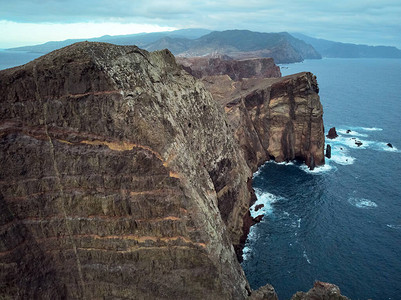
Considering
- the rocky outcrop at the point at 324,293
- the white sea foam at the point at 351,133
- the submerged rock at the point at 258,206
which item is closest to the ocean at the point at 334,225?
the submerged rock at the point at 258,206

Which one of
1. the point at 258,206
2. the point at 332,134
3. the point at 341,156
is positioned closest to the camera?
the point at 258,206

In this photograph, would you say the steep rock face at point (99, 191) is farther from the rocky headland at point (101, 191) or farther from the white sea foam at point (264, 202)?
the white sea foam at point (264, 202)

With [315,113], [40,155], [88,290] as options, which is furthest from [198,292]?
[315,113]

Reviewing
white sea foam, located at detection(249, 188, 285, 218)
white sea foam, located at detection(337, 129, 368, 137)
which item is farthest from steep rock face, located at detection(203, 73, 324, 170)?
white sea foam, located at detection(337, 129, 368, 137)

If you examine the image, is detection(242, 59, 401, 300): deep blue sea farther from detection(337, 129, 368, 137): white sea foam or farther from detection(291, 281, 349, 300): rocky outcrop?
detection(337, 129, 368, 137): white sea foam

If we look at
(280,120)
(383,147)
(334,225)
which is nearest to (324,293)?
(334,225)

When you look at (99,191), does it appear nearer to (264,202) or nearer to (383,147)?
→ (264,202)

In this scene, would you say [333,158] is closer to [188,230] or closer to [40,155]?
[188,230]
